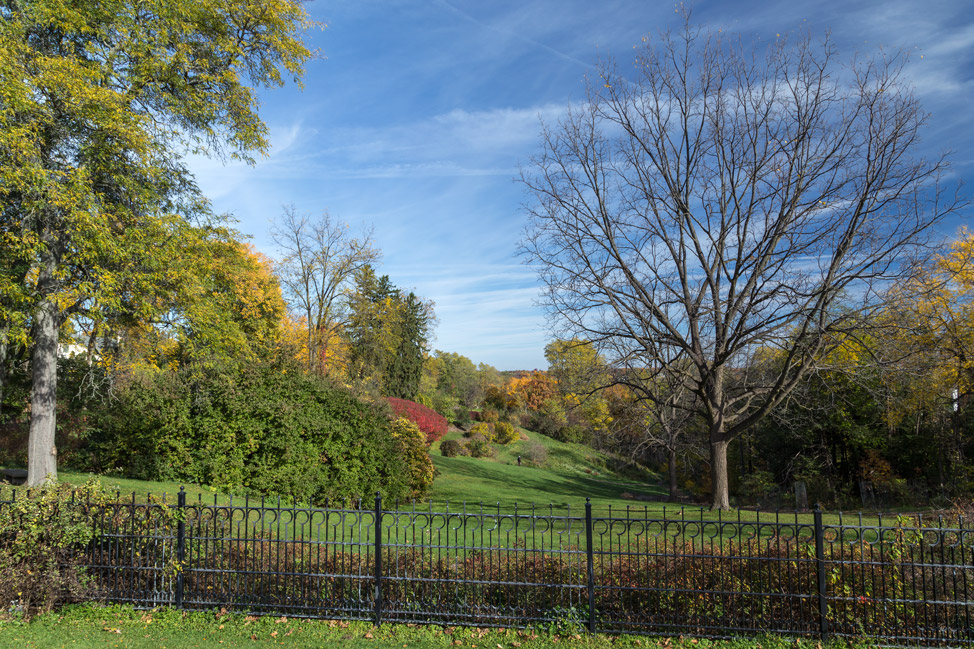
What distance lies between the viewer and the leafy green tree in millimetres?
10727

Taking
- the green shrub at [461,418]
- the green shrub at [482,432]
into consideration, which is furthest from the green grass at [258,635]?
the green shrub at [461,418]

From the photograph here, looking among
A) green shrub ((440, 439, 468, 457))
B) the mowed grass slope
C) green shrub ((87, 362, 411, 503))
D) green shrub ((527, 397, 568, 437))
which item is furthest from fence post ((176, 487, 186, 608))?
green shrub ((527, 397, 568, 437))

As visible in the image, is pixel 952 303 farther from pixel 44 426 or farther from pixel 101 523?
pixel 44 426

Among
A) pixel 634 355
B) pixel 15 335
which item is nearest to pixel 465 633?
pixel 634 355

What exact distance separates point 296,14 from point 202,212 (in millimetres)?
5773

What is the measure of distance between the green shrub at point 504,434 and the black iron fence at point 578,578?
33.8 metres

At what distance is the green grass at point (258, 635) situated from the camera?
5.63 metres

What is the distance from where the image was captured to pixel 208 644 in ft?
18.6

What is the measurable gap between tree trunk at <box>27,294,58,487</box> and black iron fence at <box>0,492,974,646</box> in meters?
6.48

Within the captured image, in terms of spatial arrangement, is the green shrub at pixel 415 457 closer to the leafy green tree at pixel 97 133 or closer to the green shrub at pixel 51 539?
the leafy green tree at pixel 97 133

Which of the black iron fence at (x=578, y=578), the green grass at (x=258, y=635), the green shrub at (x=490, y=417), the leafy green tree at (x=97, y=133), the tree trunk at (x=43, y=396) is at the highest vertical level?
the leafy green tree at (x=97, y=133)

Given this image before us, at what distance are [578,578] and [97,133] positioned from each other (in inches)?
502

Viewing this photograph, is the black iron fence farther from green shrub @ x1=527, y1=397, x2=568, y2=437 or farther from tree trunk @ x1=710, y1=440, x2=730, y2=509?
green shrub @ x1=527, y1=397, x2=568, y2=437

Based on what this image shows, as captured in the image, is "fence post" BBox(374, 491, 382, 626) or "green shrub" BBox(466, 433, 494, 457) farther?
"green shrub" BBox(466, 433, 494, 457)
